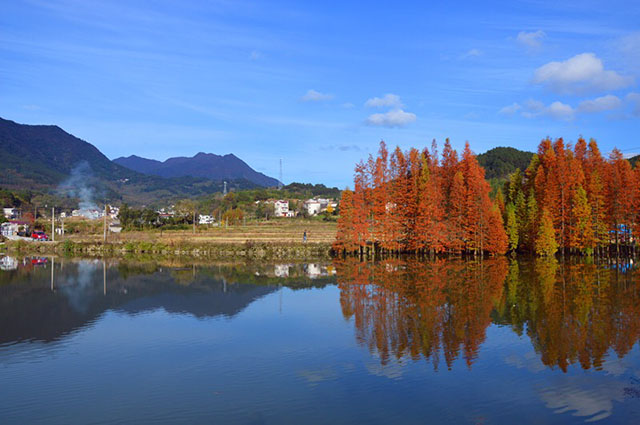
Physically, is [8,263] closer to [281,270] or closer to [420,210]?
[281,270]

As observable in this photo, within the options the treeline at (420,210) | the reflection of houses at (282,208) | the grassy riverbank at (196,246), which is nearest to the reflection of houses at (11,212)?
the grassy riverbank at (196,246)

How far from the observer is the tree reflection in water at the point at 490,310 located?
13.0 metres

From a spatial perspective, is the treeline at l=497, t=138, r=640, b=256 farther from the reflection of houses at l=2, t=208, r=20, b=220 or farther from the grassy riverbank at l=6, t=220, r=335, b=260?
the reflection of houses at l=2, t=208, r=20, b=220

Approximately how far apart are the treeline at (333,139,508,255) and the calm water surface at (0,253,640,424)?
17370mm

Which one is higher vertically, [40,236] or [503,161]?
[503,161]

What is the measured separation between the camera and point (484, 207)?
41.9 meters

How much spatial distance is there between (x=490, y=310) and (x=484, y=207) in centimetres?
2548

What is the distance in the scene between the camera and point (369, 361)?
475 inches

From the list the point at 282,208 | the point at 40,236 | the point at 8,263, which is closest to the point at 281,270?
the point at 8,263

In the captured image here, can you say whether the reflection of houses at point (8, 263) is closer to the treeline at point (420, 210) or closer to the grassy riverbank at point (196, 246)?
the grassy riverbank at point (196, 246)

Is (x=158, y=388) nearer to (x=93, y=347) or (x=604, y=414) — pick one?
(x=93, y=347)

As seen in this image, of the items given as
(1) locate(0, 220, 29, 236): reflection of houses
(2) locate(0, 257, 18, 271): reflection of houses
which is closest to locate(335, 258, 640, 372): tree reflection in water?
(2) locate(0, 257, 18, 271): reflection of houses

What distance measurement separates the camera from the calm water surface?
9242mm

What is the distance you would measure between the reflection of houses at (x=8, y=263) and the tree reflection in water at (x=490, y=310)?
74.8 ft
